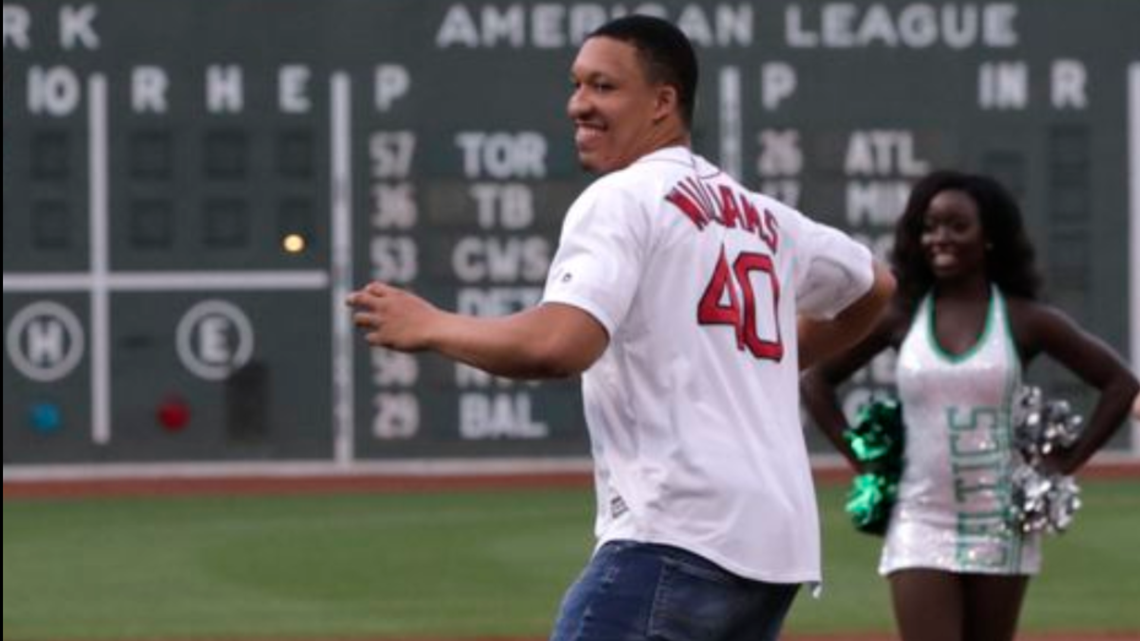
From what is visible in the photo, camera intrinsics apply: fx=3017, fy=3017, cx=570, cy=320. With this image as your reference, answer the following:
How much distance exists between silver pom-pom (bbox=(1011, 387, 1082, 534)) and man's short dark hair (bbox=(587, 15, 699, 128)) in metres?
2.77

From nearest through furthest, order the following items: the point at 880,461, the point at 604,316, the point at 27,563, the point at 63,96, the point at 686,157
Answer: the point at 604,316 → the point at 686,157 → the point at 880,461 → the point at 27,563 → the point at 63,96

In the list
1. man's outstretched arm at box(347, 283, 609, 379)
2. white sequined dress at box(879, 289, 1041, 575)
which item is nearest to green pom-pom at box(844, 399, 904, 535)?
white sequined dress at box(879, 289, 1041, 575)

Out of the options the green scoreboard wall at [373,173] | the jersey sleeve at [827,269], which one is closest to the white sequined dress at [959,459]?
the jersey sleeve at [827,269]

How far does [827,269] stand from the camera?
16.3 feet

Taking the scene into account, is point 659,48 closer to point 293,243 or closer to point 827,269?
point 827,269

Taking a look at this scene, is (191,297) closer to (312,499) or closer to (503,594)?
(312,499)

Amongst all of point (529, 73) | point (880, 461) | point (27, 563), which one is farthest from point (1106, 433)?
point (529, 73)

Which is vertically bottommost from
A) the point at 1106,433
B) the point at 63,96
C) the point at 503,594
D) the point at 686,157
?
the point at 503,594

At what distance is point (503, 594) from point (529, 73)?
6772 mm

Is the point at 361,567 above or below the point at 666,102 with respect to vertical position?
below

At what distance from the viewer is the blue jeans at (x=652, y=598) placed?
14.7ft

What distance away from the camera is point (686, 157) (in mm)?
4660

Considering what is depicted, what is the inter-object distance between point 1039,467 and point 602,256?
10.7ft

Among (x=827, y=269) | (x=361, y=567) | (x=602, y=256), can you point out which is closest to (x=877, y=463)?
(x=827, y=269)
